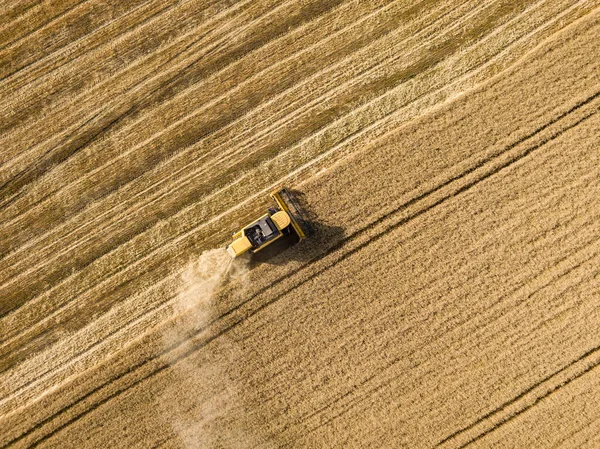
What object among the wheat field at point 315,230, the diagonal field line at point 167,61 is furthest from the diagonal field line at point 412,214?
the diagonal field line at point 167,61

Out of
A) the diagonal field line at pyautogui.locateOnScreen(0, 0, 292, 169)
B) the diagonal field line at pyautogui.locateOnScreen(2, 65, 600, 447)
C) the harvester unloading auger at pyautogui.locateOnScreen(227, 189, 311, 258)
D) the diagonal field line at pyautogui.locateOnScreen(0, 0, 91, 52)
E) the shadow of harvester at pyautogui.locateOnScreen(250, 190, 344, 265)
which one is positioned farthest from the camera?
the diagonal field line at pyautogui.locateOnScreen(0, 0, 91, 52)

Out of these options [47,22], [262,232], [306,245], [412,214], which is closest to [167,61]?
[47,22]

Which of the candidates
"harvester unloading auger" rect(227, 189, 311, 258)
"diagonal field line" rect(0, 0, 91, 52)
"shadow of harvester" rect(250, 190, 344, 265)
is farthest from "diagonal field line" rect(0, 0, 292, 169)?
"shadow of harvester" rect(250, 190, 344, 265)

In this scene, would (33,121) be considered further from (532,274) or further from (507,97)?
(532,274)

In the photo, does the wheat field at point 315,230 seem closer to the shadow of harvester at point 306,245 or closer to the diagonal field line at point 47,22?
the shadow of harvester at point 306,245

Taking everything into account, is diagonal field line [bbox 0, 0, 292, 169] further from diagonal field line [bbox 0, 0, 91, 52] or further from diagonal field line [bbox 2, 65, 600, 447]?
diagonal field line [bbox 2, 65, 600, 447]

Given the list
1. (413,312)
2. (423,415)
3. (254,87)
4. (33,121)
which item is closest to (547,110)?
(413,312)
